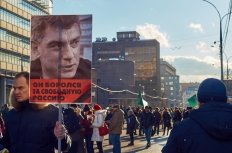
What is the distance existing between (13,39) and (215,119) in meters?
56.1

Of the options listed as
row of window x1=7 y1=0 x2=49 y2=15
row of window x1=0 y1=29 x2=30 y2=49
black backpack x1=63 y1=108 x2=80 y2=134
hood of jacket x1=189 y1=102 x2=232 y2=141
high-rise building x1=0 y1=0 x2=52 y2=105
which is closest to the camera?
hood of jacket x1=189 y1=102 x2=232 y2=141

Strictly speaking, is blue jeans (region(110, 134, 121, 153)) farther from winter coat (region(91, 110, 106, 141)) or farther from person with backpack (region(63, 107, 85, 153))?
person with backpack (region(63, 107, 85, 153))

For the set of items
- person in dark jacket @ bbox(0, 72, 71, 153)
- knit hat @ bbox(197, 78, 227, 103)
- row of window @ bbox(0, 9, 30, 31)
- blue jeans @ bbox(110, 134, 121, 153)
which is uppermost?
row of window @ bbox(0, 9, 30, 31)

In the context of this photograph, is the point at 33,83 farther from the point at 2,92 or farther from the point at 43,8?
the point at 43,8

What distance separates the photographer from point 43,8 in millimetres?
67625

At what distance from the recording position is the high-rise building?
179 ft

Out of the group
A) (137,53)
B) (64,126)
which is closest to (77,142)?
(64,126)

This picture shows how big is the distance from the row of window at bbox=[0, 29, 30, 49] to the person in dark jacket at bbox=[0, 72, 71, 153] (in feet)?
167

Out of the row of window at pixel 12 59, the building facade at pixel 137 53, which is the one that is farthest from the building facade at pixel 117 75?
the row of window at pixel 12 59

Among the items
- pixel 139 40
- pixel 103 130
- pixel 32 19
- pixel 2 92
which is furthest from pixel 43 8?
pixel 139 40

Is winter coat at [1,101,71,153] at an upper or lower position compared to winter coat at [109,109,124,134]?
upper

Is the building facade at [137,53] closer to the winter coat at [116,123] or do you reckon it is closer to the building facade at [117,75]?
the building facade at [117,75]

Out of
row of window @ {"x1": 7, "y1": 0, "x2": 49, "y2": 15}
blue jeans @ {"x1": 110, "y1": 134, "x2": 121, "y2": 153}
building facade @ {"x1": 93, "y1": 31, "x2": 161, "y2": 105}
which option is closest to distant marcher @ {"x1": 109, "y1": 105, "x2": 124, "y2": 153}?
blue jeans @ {"x1": 110, "y1": 134, "x2": 121, "y2": 153}

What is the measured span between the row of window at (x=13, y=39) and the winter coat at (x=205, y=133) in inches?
2070
